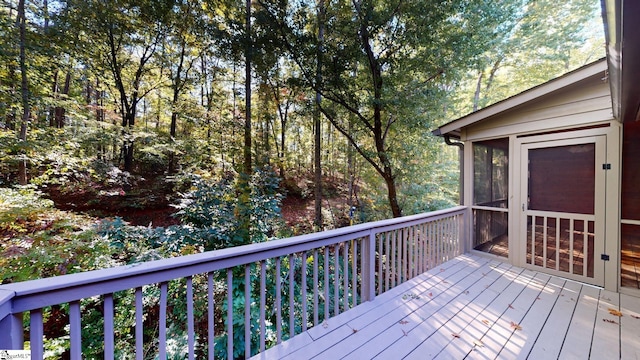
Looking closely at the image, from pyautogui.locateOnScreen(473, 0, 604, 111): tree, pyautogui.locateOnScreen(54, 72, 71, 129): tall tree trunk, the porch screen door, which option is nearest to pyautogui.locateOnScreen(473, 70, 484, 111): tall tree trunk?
pyautogui.locateOnScreen(473, 0, 604, 111): tree

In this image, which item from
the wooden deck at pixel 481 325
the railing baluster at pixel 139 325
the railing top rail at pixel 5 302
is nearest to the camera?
the railing top rail at pixel 5 302

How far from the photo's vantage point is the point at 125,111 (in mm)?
9055

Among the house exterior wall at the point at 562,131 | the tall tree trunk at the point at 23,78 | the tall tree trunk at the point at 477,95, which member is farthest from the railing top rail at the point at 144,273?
the tall tree trunk at the point at 477,95

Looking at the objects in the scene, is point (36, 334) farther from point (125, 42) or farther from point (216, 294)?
point (125, 42)

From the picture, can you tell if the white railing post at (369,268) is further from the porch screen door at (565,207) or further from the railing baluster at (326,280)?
the porch screen door at (565,207)

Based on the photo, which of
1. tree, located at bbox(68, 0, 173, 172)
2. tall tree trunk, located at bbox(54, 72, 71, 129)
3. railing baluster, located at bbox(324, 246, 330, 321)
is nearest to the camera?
railing baluster, located at bbox(324, 246, 330, 321)

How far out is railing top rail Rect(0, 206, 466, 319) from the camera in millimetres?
1046

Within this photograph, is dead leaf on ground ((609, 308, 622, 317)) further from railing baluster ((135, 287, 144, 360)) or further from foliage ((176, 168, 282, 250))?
railing baluster ((135, 287, 144, 360))

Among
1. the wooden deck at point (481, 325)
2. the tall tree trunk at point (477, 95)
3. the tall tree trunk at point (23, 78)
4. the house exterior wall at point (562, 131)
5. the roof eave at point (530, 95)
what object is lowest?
the wooden deck at point (481, 325)

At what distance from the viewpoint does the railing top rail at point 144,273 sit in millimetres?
1046

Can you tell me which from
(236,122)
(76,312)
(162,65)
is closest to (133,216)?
(236,122)

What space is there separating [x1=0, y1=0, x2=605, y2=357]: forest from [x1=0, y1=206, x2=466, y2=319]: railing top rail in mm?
1500

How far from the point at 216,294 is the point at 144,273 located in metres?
2.23

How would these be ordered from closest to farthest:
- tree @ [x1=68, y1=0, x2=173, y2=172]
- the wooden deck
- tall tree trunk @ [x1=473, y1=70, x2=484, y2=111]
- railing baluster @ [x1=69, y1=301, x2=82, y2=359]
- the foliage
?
1. railing baluster @ [x1=69, y1=301, x2=82, y2=359]
2. the wooden deck
3. the foliage
4. tree @ [x1=68, y1=0, x2=173, y2=172]
5. tall tree trunk @ [x1=473, y1=70, x2=484, y2=111]
